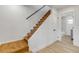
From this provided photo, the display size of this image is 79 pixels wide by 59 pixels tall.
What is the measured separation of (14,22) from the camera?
124 inches

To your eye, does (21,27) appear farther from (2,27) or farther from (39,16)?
(39,16)

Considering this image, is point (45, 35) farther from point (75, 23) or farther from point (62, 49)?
point (75, 23)

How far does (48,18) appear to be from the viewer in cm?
371

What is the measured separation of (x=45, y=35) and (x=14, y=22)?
124 centimetres

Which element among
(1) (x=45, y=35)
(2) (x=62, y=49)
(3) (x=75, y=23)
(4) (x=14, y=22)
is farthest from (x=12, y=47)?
(3) (x=75, y=23)

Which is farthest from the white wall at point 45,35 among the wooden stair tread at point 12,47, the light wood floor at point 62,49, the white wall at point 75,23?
the white wall at point 75,23

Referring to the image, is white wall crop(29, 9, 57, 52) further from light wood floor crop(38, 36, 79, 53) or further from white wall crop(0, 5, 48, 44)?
white wall crop(0, 5, 48, 44)

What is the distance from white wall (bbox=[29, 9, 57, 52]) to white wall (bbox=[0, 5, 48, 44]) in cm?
65

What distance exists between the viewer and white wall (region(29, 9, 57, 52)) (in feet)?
9.28

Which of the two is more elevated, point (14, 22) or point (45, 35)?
point (14, 22)

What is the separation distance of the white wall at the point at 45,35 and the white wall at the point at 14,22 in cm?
65

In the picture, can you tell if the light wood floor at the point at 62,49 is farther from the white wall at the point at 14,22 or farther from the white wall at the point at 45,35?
the white wall at the point at 14,22

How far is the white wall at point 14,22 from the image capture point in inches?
111
